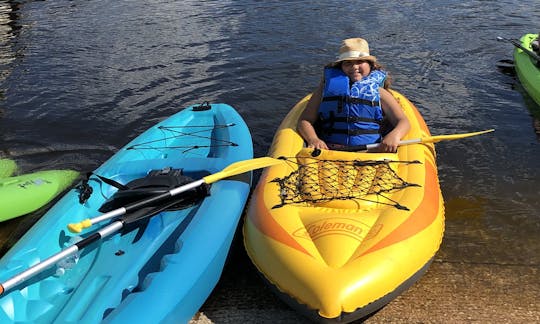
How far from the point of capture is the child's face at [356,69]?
3955 mm

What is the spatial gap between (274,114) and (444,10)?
21.9 ft

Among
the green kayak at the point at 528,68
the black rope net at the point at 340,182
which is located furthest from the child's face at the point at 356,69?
the green kayak at the point at 528,68

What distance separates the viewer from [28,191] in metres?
4.41

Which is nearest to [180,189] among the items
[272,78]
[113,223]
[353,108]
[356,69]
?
[113,223]

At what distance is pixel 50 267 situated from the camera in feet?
9.77

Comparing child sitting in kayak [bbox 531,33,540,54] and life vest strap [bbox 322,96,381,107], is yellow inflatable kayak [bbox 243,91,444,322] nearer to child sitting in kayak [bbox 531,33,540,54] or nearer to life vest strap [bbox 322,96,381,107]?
life vest strap [bbox 322,96,381,107]

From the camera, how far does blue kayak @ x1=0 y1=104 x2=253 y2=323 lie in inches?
106

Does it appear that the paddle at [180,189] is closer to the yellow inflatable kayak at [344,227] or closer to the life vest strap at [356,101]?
the yellow inflatable kayak at [344,227]

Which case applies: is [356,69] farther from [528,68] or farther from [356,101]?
[528,68]

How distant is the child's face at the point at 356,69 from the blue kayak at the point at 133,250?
3.66 feet

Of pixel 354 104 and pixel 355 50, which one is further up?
pixel 355 50

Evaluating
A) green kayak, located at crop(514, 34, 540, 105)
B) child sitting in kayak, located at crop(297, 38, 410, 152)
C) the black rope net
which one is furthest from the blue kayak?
green kayak, located at crop(514, 34, 540, 105)

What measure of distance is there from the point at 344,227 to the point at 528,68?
5.47 m

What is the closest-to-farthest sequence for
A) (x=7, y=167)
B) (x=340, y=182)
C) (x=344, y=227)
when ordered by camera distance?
(x=344, y=227)
(x=340, y=182)
(x=7, y=167)
